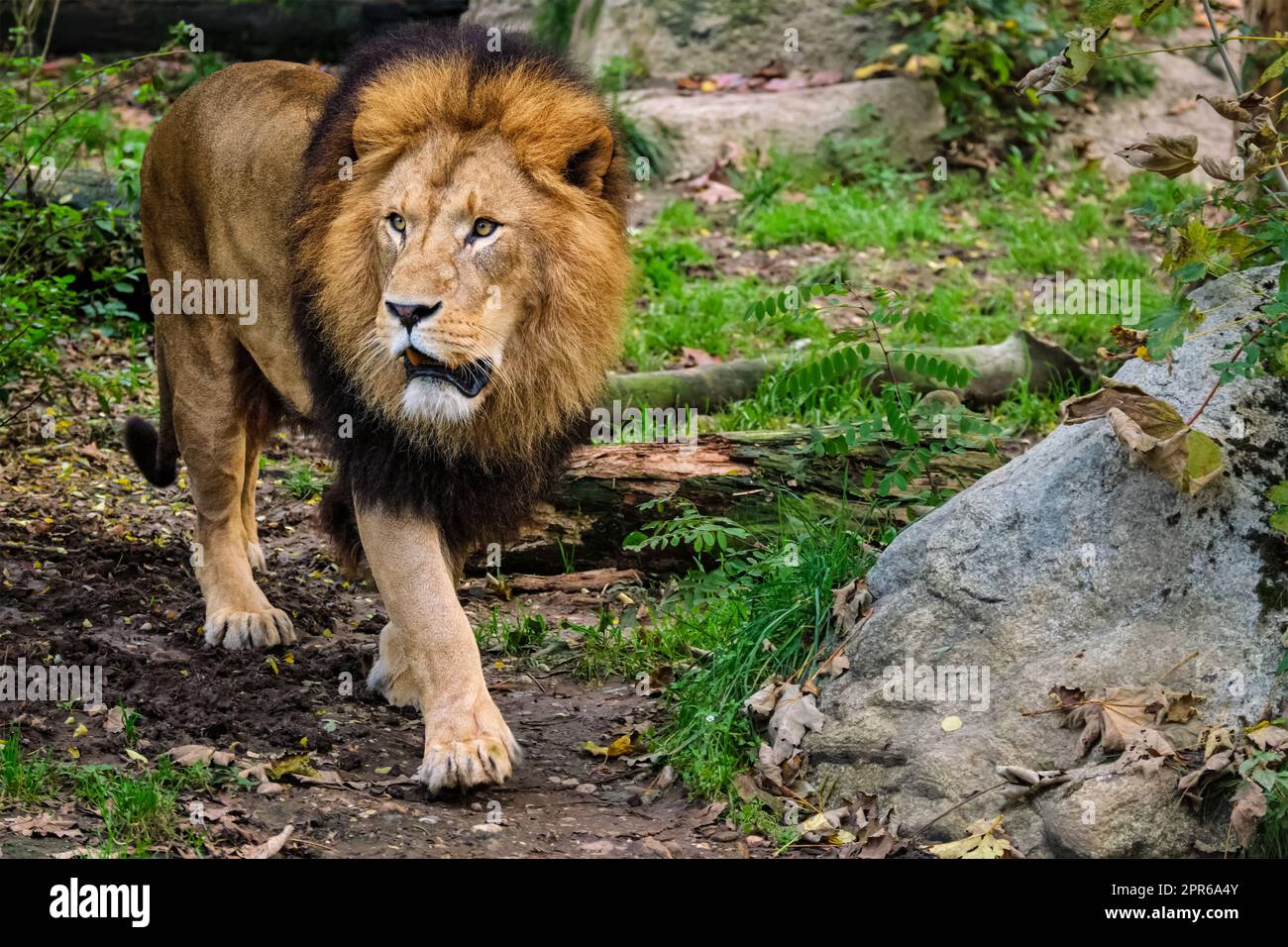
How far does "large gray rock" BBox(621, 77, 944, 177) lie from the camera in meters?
10.6

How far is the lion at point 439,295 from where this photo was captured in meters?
4.35

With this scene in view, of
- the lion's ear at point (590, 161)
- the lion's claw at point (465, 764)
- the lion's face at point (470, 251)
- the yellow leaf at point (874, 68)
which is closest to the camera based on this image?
the lion's face at point (470, 251)

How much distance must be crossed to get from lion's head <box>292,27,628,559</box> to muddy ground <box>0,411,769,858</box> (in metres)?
0.88

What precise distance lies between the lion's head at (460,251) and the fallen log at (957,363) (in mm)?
2431

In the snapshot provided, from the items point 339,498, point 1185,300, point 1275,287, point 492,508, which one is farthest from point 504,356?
point 1275,287

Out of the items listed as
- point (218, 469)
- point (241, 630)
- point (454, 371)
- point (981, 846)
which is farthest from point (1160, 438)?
point (218, 469)

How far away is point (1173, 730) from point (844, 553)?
1364mm

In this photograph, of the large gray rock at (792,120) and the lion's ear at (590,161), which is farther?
the large gray rock at (792,120)

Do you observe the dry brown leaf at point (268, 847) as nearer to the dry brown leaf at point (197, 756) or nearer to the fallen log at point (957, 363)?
the dry brown leaf at point (197, 756)

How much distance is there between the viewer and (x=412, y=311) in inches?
164

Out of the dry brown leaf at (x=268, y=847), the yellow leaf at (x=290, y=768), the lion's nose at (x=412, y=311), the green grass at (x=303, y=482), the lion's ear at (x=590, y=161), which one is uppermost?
the lion's ear at (x=590, y=161)

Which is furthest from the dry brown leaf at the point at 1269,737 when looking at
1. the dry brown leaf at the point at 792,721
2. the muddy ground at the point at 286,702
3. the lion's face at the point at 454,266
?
the lion's face at the point at 454,266

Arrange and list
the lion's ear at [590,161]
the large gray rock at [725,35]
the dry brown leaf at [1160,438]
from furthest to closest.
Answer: the large gray rock at [725,35] → the lion's ear at [590,161] → the dry brown leaf at [1160,438]
